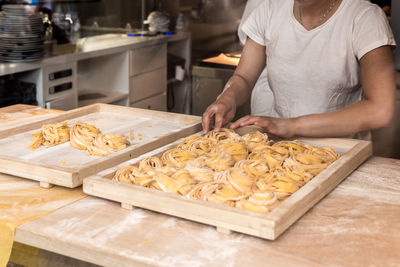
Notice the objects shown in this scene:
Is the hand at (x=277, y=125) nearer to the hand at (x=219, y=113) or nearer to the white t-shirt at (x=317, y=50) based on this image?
the hand at (x=219, y=113)

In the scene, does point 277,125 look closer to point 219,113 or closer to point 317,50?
point 219,113

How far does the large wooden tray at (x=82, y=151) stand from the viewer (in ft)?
4.45

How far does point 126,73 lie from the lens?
14.9 feet

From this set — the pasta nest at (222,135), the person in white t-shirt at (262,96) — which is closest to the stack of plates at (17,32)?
the person in white t-shirt at (262,96)

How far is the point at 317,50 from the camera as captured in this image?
1979mm

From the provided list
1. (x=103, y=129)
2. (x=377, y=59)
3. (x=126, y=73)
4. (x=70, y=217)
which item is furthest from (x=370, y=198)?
(x=126, y=73)

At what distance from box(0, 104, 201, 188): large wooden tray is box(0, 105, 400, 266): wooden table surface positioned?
0.37ft

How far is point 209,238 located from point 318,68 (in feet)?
3.57

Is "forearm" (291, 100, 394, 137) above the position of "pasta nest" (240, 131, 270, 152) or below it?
above

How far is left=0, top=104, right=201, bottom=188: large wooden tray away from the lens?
Result: 53.4 inches

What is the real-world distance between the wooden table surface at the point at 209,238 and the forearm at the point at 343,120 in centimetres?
43

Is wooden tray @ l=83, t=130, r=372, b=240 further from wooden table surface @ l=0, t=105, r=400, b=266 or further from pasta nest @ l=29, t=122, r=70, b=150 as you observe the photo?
pasta nest @ l=29, t=122, r=70, b=150

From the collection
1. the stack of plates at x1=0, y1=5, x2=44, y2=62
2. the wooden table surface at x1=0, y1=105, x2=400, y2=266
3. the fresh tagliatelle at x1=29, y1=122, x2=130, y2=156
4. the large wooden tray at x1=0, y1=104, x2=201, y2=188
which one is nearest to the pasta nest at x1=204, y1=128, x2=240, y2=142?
the large wooden tray at x1=0, y1=104, x2=201, y2=188

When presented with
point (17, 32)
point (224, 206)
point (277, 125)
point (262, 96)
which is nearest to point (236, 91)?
point (277, 125)
